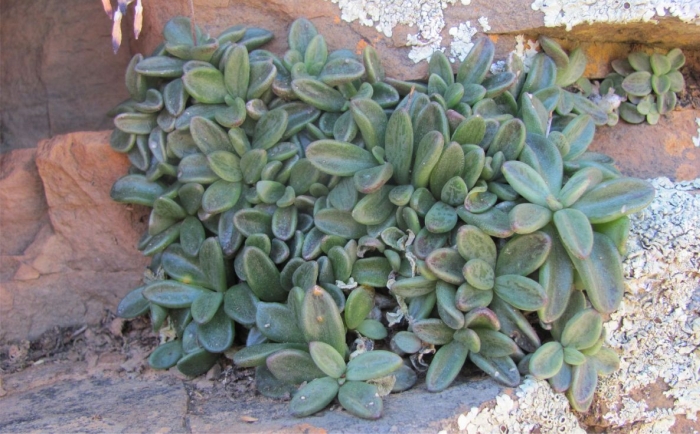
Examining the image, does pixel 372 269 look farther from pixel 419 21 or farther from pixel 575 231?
pixel 419 21

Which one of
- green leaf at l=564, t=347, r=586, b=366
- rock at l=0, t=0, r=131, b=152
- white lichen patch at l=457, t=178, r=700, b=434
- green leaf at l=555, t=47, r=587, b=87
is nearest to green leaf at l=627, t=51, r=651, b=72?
green leaf at l=555, t=47, r=587, b=87

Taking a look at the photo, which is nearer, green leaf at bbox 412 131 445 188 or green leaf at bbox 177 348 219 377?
green leaf at bbox 412 131 445 188

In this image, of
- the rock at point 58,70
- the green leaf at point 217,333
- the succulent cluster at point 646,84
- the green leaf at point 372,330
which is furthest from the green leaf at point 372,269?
the rock at point 58,70

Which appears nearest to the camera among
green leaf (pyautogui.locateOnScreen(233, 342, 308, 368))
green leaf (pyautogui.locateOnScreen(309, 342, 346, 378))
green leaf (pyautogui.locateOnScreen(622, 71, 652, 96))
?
green leaf (pyautogui.locateOnScreen(309, 342, 346, 378))

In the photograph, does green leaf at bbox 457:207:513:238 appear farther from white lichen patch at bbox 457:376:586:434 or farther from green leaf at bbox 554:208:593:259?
white lichen patch at bbox 457:376:586:434

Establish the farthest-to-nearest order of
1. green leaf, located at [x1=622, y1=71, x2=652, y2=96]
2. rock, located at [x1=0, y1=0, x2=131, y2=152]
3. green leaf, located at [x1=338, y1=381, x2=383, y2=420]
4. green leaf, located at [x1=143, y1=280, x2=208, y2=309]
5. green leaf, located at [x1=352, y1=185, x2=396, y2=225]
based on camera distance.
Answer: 1. rock, located at [x1=0, y1=0, x2=131, y2=152]
2. green leaf, located at [x1=622, y1=71, x2=652, y2=96]
3. green leaf, located at [x1=143, y1=280, x2=208, y2=309]
4. green leaf, located at [x1=352, y1=185, x2=396, y2=225]
5. green leaf, located at [x1=338, y1=381, x2=383, y2=420]

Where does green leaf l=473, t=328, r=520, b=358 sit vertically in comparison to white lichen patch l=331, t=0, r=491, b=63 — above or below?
below

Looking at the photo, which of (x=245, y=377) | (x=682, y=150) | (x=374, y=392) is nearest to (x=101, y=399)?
(x=245, y=377)

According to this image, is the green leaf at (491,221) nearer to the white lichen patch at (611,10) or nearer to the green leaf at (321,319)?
the green leaf at (321,319)
